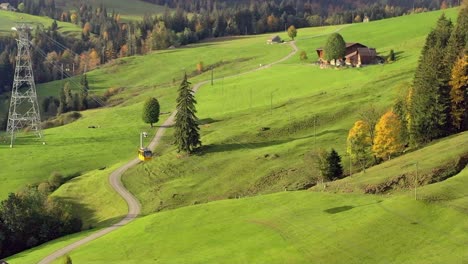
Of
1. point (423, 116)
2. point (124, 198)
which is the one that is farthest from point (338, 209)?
→ point (124, 198)

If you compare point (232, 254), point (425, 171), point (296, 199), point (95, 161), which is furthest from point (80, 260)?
point (95, 161)

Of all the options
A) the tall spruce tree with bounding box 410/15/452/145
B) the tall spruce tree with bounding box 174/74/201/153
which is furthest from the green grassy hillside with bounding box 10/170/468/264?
the tall spruce tree with bounding box 174/74/201/153

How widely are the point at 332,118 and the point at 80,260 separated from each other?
57210mm

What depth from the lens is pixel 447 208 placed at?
207 ft

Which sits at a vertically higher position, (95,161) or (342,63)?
(342,63)

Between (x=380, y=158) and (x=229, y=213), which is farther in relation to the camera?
(x=380, y=158)

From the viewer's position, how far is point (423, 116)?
90.9 m

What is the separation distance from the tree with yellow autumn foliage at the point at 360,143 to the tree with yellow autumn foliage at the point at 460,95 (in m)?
13.3

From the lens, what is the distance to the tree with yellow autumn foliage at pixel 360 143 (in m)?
88.2

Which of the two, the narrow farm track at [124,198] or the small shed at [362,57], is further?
the small shed at [362,57]

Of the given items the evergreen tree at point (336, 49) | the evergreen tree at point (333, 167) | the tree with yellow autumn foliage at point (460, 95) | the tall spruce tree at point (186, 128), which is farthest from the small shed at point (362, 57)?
the evergreen tree at point (333, 167)

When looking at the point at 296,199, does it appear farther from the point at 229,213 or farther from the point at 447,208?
the point at 447,208

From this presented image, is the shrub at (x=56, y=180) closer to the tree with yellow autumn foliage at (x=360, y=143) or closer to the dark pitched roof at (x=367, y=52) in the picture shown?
the tree with yellow autumn foliage at (x=360, y=143)

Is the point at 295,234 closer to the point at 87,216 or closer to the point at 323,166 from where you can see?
the point at 323,166
